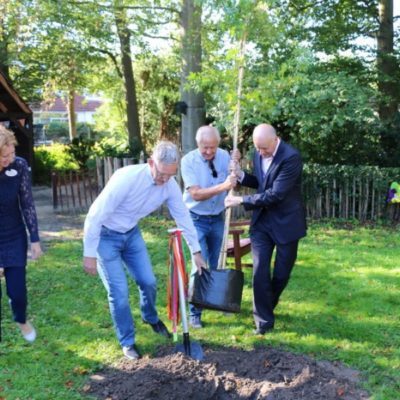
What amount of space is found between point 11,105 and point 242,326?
37.6 feet

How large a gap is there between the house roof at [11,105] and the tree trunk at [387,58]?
936 cm

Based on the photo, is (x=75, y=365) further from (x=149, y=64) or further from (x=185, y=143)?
(x=149, y=64)

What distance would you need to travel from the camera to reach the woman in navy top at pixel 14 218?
3561 mm

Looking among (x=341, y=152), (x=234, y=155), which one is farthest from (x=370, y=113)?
(x=234, y=155)

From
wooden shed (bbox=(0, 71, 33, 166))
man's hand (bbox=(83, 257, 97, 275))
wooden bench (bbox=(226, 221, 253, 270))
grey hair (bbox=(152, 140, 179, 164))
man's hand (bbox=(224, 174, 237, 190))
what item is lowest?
wooden bench (bbox=(226, 221, 253, 270))

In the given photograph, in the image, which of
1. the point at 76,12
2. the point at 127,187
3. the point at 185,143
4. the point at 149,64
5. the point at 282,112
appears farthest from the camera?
the point at 149,64

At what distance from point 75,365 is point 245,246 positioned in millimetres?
Answer: 2642

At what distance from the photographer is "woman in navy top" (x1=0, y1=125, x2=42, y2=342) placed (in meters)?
3.56

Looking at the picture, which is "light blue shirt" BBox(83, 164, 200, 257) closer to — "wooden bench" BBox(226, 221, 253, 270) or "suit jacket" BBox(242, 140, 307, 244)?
"suit jacket" BBox(242, 140, 307, 244)

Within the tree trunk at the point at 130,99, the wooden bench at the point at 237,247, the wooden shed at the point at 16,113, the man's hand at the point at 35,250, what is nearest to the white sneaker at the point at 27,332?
the man's hand at the point at 35,250

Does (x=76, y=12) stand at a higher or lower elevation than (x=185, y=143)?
higher

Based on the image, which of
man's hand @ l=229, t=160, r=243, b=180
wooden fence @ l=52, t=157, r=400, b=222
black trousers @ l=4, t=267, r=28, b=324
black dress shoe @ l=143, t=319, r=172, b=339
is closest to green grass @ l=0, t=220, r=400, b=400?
black dress shoe @ l=143, t=319, r=172, b=339

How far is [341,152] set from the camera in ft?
36.2

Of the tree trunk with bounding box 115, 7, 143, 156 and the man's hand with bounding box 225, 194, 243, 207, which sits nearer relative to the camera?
the man's hand with bounding box 225, 194, 243, 207
